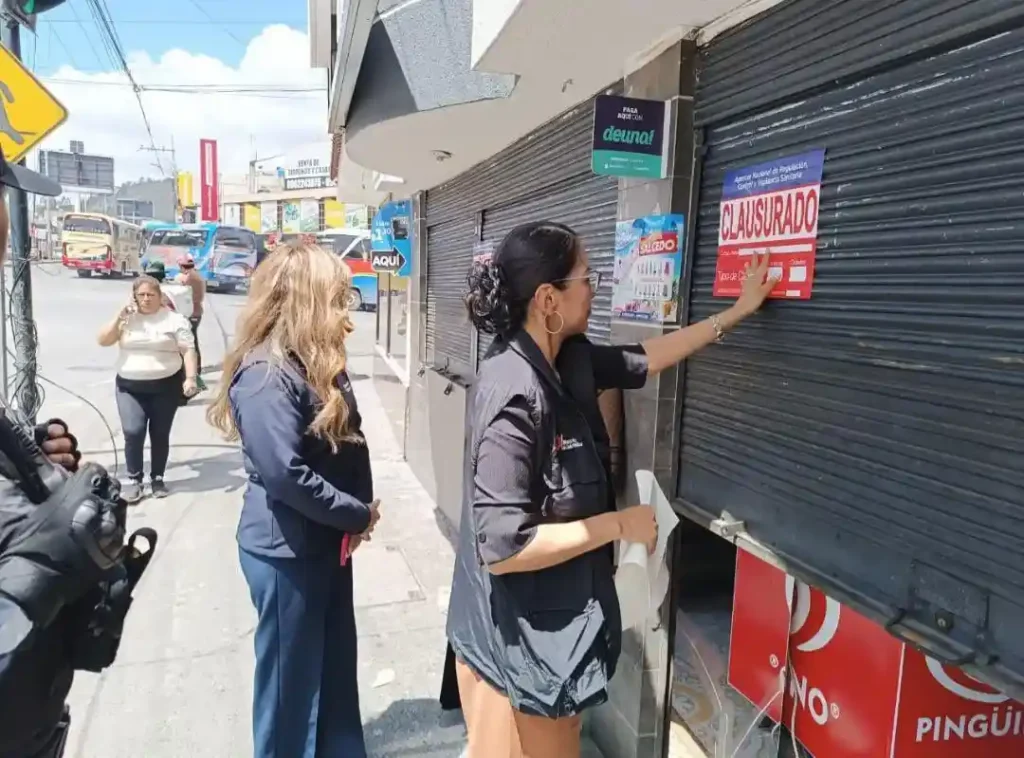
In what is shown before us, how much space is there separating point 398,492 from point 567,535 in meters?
4.88

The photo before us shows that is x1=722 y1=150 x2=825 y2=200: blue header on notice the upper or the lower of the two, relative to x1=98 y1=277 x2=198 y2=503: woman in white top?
upper

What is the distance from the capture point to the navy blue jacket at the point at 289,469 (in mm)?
2271

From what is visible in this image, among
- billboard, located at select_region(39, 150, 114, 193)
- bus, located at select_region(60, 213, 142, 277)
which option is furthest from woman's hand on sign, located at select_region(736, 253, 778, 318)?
billboard, located at select_region(39, 150, 114, 193)

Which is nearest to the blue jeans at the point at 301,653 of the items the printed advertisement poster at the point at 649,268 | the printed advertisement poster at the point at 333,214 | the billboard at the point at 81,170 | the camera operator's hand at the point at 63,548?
the camera operator's hand at the point at 63,548

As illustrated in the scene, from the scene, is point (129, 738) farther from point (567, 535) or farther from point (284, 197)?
point (284, 197)

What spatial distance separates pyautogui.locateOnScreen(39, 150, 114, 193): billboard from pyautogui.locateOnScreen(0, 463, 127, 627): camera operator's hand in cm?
4473

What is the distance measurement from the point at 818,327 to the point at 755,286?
0.80 ft

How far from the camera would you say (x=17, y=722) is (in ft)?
4.79

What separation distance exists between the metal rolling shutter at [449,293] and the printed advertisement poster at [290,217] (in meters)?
36.6

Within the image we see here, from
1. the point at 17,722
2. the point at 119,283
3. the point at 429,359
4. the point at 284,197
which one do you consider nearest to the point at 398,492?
the point at 429,359

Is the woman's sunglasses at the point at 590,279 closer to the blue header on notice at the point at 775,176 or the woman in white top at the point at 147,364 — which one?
the blue header on notice at the point at 775,176

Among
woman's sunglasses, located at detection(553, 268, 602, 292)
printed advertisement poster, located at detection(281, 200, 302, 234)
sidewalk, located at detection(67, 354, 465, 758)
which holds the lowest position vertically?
sidewalk, located at detection(67, 354, 465, 758)

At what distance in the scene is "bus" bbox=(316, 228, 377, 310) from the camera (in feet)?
74.5

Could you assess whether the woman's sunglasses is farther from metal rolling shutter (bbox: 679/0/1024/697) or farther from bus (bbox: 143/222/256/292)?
bus (bbox: 143/222/256/292)
